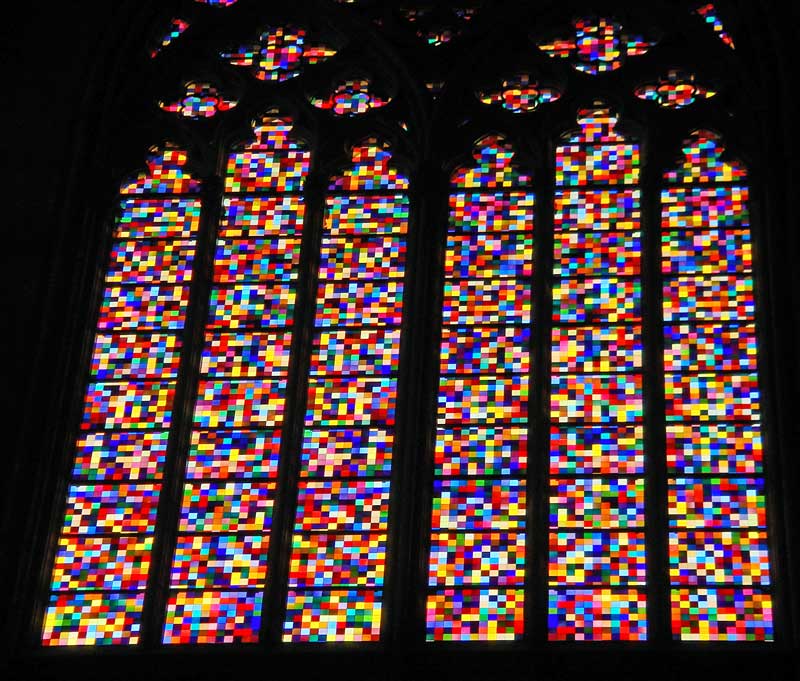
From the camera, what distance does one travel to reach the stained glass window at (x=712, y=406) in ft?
39.2

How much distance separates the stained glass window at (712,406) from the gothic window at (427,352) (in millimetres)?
18

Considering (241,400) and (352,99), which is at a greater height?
(352,99)

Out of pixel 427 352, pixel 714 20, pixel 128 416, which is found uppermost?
pixel 714 20

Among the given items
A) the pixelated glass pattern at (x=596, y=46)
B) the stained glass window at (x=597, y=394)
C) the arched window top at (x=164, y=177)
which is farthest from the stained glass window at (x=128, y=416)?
the pixelated glass pattern at (x=596, y=46)

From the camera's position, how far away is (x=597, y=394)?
12.8 metres

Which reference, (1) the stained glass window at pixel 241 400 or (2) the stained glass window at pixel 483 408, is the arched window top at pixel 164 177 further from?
(2) the stained glass window at pixel 483 408

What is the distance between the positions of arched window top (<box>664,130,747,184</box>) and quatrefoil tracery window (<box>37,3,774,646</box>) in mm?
17

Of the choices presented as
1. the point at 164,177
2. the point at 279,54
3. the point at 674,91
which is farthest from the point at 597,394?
the point at 279,54

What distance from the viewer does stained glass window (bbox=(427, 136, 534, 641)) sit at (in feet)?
39.8

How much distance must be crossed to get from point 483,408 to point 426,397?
0.36 m

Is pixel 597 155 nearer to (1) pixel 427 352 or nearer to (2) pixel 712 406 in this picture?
(1) pixel 427 352

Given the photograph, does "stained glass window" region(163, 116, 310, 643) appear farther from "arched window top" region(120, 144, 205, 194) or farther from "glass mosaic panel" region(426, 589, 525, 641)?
"glass mosaic panel" region(426, 589, 525, 641)

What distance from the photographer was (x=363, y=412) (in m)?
12.9

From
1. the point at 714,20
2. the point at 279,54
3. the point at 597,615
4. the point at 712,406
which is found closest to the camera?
the point at 597,615
